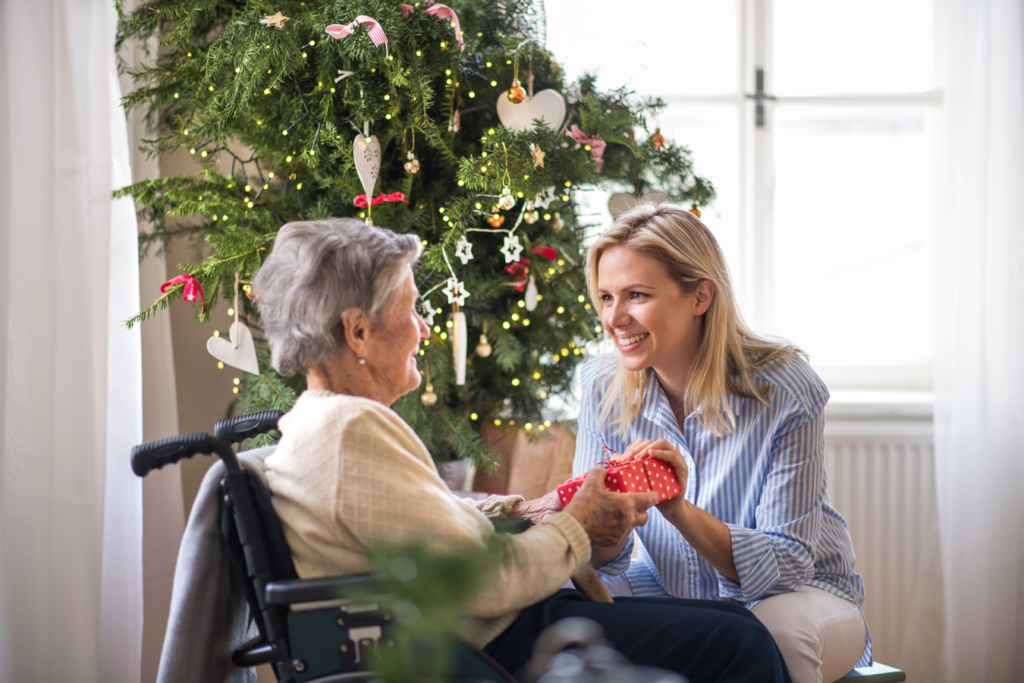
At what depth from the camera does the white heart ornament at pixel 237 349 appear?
5.49ft

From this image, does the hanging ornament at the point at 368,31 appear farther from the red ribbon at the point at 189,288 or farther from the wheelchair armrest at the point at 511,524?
the wheelchair armrest at the point at 511,524

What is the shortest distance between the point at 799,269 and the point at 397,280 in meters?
2.11

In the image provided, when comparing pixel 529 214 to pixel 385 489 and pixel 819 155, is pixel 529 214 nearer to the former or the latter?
pixel 385 489

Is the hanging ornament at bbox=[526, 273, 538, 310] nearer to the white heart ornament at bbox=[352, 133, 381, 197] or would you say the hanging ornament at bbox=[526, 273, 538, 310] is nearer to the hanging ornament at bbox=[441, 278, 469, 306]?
the hanging ornament at bbox=[441, 278, 469, 306]

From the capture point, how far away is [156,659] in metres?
2.15

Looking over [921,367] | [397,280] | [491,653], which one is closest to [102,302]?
[397,280]

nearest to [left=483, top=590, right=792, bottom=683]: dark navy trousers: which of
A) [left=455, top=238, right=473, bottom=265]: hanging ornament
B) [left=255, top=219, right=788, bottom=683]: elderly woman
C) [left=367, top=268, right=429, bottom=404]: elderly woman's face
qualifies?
[left=255, top=219, right=788, bottom=683]: elderly woman

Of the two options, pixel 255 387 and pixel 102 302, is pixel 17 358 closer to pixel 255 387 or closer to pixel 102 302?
pixel 102 302

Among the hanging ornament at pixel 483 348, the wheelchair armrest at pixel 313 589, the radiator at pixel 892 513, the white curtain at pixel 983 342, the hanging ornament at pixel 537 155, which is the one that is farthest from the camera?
the radiator at pixel 892 513

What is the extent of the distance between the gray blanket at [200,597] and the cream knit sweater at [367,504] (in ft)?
0.32

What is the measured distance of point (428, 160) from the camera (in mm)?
1892

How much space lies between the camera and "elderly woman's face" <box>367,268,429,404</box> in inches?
47.1

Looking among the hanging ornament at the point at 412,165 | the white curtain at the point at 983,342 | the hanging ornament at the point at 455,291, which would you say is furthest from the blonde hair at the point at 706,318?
the white curtain at the point at 983,342

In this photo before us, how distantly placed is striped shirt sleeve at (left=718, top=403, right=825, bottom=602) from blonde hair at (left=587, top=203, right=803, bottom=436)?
10 centimetres
